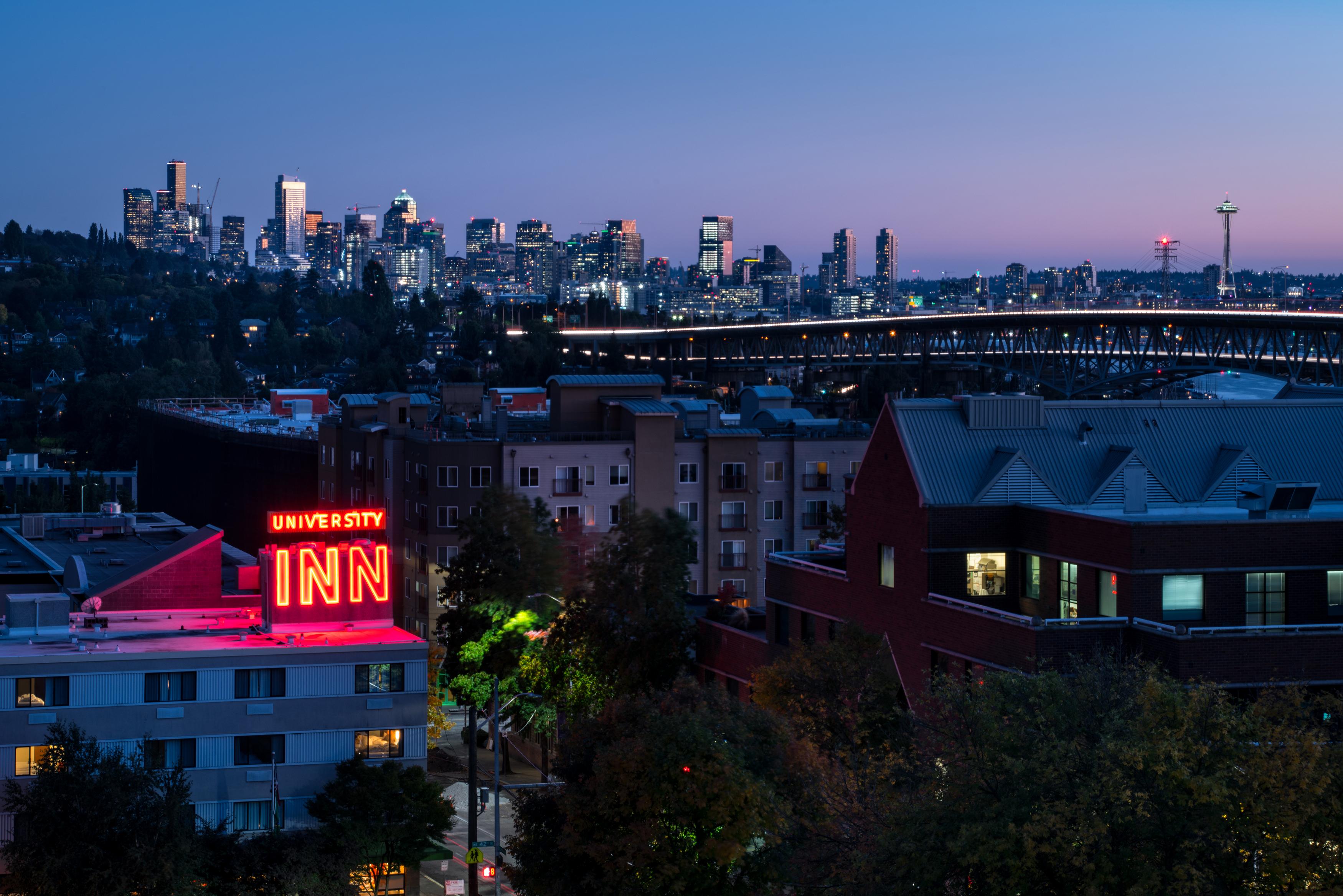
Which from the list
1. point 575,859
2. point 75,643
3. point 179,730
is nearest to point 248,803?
point 179,730

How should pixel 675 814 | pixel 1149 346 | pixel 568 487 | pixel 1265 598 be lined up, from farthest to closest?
pixel 1149 346
pixel 568 487
pixel 1265 598
pixel 675 814

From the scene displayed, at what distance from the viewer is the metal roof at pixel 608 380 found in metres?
92.3

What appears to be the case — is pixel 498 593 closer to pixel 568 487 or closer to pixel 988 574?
pixel 568 487

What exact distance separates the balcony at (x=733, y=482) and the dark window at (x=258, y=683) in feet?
135

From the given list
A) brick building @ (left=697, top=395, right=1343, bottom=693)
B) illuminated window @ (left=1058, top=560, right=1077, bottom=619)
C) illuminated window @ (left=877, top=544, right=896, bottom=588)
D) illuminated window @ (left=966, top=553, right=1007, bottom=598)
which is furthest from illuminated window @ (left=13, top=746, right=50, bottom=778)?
illuminated window @ (left=1058, top=560, right=1077, bottom=619)

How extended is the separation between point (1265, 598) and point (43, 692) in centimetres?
3434

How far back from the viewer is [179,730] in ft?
163

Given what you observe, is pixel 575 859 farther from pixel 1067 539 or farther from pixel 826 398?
pixel 826 398

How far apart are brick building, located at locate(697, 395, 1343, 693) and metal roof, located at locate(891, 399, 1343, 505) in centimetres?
6

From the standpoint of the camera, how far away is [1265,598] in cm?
4700

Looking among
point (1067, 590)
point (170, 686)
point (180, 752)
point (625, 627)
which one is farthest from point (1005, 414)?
point (180, 752)

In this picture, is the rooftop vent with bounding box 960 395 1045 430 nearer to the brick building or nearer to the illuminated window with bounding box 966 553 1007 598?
the brick building

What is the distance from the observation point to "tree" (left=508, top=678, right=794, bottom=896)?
40.4 m

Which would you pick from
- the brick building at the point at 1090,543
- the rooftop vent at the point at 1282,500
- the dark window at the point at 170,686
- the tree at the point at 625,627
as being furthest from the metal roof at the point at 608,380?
the rooftop vent at the point at 1282,500
